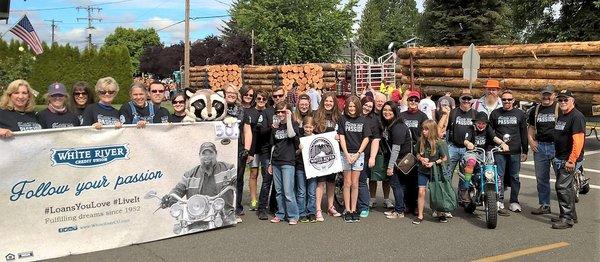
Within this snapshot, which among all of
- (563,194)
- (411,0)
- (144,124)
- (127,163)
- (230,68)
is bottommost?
(563,194)

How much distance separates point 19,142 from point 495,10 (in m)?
38.9

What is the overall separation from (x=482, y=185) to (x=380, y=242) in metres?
1.77

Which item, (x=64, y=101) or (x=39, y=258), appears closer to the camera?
(x=39, y=258)

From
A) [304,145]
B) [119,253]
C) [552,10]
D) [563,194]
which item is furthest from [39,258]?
[552,10]

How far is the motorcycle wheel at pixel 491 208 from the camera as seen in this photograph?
657 centimetres

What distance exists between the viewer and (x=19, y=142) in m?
5.26

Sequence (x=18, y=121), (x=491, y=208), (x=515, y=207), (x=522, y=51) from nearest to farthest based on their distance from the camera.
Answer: (x=18, y=121) → (x=491, y=208) → (x=515, y=207) → (x=522, y=51)

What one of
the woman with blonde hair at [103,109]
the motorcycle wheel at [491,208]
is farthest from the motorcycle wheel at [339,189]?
the woman with blonde hair at [103,109]

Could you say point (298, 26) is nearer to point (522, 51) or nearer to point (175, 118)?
point (522, 51)

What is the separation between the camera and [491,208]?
21.5ft

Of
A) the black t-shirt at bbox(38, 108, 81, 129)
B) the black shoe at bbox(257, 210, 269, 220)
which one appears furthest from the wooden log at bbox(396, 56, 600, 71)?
the black t-shirt at bbox(38, 108, 81, 129)

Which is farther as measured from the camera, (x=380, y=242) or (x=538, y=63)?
(x=538, y=63)

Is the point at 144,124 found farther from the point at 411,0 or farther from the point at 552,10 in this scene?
the point at 411,0

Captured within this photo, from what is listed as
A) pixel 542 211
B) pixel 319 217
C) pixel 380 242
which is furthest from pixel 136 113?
pixel 542 211
